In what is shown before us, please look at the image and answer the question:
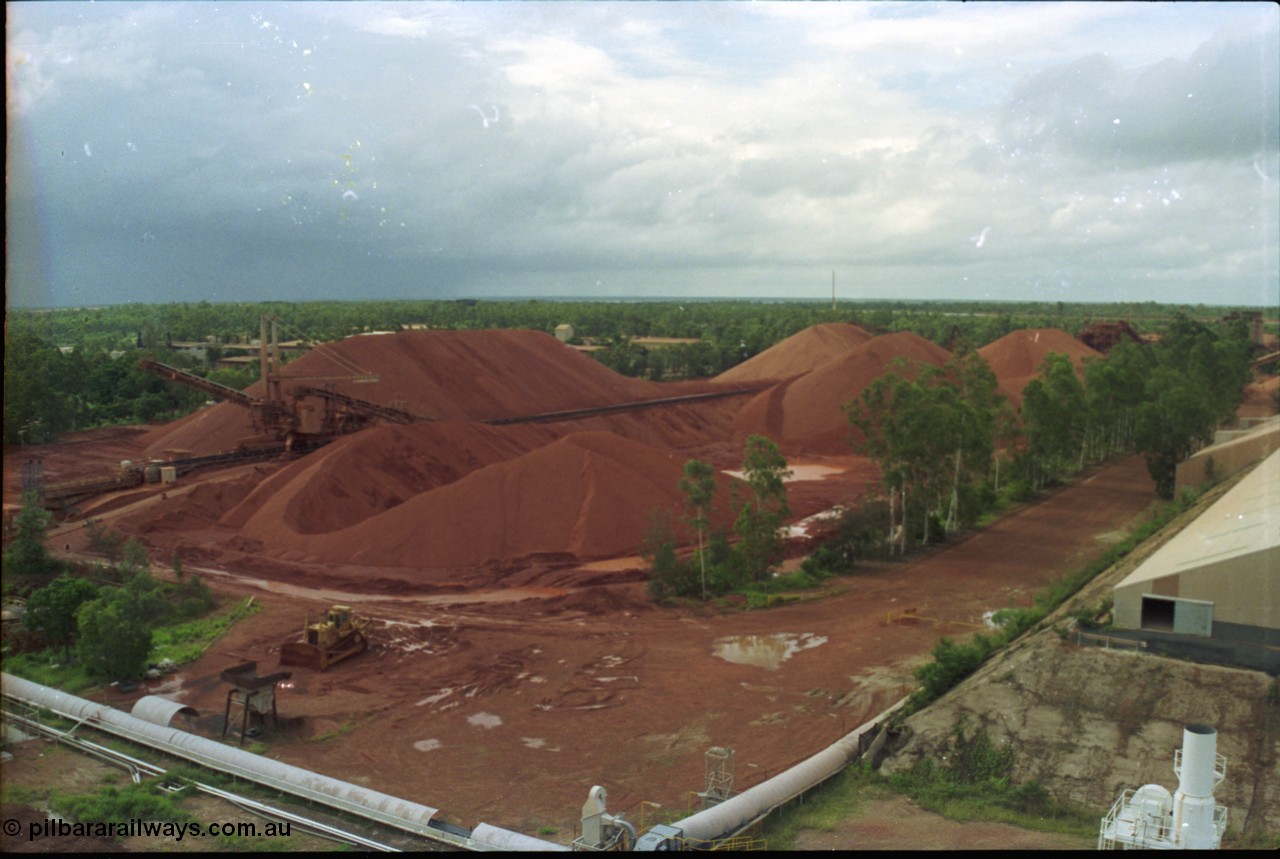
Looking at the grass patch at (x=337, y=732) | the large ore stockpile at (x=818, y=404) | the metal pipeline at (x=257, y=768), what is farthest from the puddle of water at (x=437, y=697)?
the large ore stockpile at (x=818, y=404)

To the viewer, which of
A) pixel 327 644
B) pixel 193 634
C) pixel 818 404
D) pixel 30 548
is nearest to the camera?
pixel 327 644

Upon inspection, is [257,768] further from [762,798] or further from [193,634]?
[193,634]

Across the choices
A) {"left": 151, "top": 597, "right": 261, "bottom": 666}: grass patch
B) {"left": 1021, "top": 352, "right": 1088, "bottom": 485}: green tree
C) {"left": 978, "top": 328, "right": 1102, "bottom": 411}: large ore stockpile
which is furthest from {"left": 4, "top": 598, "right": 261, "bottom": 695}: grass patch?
{"left": 978, "top": 328, "right": 1102, "bottom": 411}: large ore stockpile

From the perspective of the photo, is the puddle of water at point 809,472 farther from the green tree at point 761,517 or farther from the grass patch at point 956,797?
the grass patch at point 956,797

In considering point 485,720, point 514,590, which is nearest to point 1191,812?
point 485,720

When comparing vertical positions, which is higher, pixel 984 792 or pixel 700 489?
pixel 700 489

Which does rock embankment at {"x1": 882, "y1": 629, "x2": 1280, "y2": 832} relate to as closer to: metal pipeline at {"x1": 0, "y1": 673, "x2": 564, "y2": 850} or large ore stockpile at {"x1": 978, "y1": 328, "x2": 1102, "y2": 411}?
metal pipeline at {"x1": 0, "y1": 673, "x2": 564, "y2": 850}
